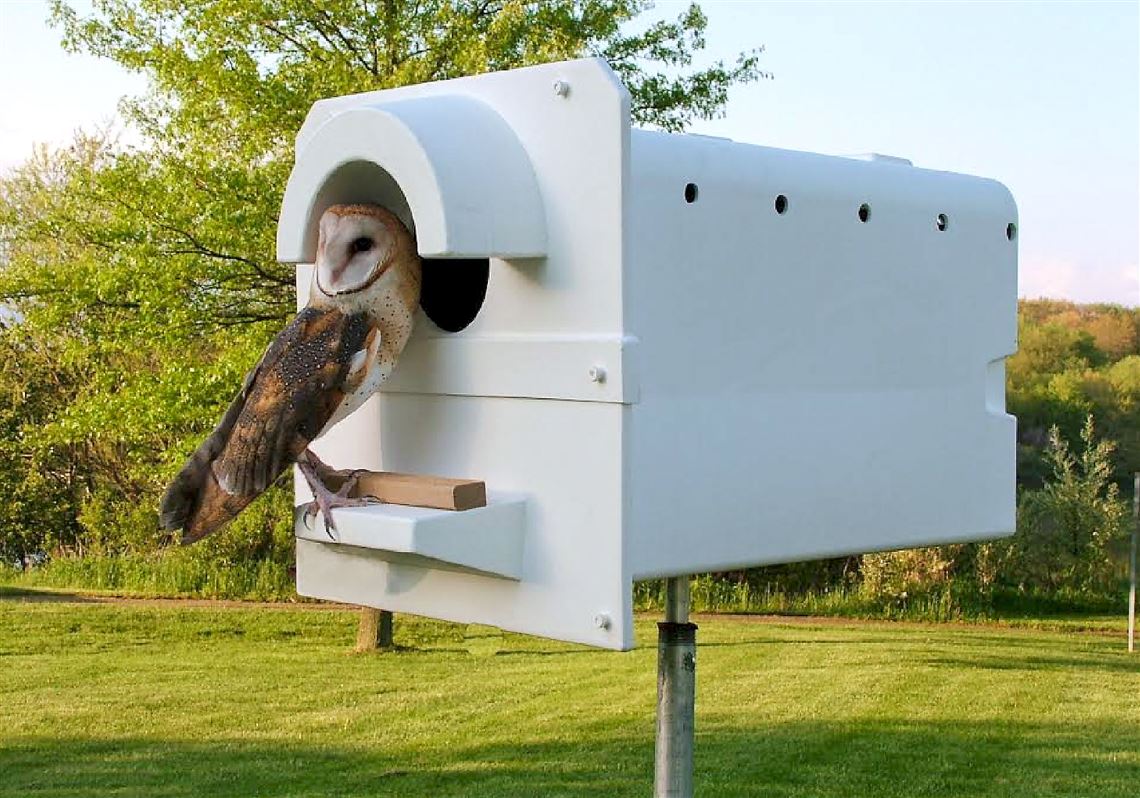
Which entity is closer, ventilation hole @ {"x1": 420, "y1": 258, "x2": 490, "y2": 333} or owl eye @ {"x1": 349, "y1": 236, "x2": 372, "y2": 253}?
owl eye @ {"x1": 349, "y1": 236, "x2": 372, "y2": 253}

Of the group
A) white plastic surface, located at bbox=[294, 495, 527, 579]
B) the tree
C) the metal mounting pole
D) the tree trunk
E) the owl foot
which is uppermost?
the tree

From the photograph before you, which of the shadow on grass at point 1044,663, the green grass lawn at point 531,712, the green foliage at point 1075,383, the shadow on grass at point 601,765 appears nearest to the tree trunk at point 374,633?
the green grass lawn at point 531,712

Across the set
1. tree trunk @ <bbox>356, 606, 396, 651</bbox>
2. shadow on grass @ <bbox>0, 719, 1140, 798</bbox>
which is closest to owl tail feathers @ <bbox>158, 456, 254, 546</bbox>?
shadow on grass @ <bbox>0, 719, 1140, 798</bbox>

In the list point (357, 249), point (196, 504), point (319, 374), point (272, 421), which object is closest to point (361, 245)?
point (357, 249)

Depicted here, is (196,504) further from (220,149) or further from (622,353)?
(220,149)

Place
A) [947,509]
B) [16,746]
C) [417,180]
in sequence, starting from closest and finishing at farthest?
[417,180]
[947,509]
[16,746]

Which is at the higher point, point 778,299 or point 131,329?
point 131,329

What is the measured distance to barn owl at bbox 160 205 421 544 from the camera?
2953mm

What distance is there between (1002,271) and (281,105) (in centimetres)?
585

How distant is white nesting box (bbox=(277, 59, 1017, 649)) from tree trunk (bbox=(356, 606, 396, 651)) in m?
6.46

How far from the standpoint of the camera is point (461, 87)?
307 centimetres

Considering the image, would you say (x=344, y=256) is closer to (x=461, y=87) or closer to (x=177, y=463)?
(x=461, y=87)

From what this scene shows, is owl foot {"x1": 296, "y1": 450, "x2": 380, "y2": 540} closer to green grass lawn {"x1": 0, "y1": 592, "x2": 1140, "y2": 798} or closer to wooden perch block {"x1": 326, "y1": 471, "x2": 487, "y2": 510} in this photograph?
wooden perch block {"x1": 326, "y1": 471, "x2": 487, "y2": 510}

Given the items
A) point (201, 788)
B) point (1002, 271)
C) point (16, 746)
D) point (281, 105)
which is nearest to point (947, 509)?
point (1002, 271)
